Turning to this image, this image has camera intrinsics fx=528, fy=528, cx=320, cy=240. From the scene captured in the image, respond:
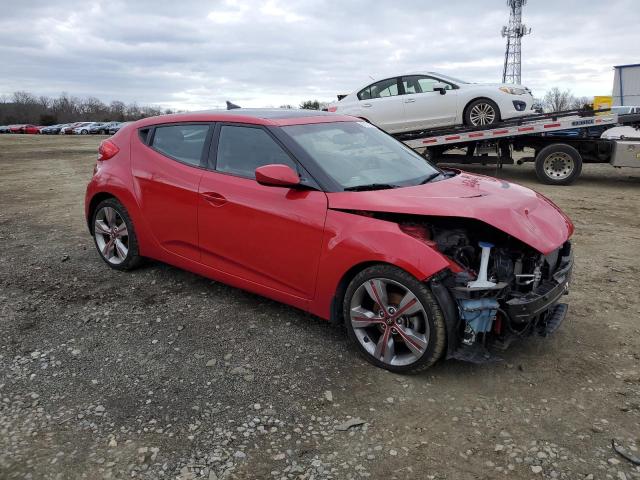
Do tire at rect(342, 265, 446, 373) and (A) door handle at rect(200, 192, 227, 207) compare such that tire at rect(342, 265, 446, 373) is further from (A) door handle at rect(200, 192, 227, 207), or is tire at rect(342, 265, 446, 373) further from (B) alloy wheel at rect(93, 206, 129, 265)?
(B) alloy wheel at rect(93, 206, 129, 265)

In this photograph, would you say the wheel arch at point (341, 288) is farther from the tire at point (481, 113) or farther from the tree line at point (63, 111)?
the tree line at point (63, 111)

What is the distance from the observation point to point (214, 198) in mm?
3965

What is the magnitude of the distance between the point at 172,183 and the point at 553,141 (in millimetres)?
9314

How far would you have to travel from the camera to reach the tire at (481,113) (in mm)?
11367

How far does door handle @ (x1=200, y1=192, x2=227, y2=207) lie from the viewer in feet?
12.9

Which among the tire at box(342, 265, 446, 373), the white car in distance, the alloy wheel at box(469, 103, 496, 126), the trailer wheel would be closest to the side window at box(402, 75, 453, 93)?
the white car in distance

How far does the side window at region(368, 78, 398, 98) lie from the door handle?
8.90 metres

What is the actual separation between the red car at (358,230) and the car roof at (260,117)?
2 cm

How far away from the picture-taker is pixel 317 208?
3434 millimetres

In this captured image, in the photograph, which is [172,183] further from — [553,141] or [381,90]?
[553,141]

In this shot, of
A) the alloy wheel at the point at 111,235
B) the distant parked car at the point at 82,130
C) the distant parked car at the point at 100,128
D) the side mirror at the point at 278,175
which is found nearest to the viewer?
the side mirror at the point at 278,175

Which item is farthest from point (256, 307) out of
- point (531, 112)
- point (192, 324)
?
point (531, 112)

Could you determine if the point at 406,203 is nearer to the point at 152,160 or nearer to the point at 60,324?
the point at 152,160

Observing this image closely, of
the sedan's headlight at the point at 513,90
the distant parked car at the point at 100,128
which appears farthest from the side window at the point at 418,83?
the distant parked car at the point at 100,128
